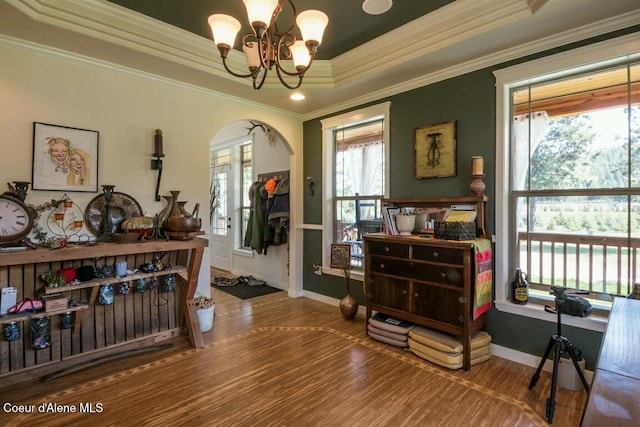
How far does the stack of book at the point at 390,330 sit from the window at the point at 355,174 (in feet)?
3.16

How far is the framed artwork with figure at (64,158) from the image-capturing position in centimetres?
252

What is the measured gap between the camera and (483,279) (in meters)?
2.59

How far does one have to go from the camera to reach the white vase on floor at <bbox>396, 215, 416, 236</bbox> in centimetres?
304

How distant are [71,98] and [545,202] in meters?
4.05

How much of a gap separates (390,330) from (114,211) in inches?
107

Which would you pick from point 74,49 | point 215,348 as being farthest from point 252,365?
point 74,49

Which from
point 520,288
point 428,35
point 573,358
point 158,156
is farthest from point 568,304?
point 158,156

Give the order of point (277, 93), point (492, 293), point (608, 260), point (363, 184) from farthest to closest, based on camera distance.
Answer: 1. point (363, 184)
2. point (277, 93)
3. point (492, 293)
4. point (608, 260)

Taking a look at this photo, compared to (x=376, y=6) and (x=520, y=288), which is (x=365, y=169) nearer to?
(x=376, y=6)

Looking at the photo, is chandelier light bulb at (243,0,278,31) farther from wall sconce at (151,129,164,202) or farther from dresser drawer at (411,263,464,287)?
dresser drawer at (411,263,464,287)

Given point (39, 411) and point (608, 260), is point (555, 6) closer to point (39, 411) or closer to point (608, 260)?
point (608, 260)

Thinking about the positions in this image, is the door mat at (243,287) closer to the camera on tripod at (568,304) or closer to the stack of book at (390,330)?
the stack of book at (390,330)

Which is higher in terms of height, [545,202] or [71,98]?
[71,98]

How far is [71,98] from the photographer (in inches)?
105
